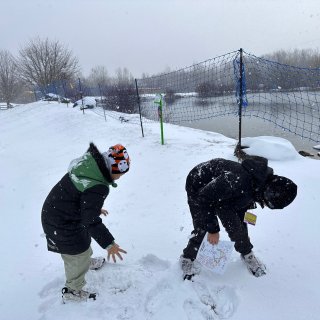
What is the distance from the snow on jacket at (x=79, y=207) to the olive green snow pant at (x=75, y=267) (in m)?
0.08

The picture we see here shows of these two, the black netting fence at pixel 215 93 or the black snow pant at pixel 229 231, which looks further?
the black netting fence at pixel 215 93

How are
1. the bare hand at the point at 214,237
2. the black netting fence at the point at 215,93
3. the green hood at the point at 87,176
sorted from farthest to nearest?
the black netting fence at the point at 215,93 → the bare hand at the point at 214,237 → the green hood at the point at 87,176

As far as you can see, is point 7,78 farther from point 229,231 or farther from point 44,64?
point 229,231

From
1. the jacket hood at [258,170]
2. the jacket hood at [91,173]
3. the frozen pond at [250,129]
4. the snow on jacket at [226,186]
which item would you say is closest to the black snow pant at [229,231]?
the snow on jacket at [226,186]

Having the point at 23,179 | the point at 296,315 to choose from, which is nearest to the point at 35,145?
the point at 23,179

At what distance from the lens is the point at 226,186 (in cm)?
222

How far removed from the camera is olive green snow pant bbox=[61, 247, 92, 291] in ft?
7.95

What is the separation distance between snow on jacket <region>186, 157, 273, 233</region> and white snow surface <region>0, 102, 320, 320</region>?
64 cm

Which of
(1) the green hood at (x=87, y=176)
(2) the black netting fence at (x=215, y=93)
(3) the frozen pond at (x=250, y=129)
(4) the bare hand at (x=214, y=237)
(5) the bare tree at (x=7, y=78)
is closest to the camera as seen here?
(1) the green hood at (x=87, y=176)

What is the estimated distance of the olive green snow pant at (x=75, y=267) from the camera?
2.42m

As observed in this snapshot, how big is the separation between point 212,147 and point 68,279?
532cm

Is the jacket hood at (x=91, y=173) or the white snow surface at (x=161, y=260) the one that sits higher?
the jacket hood at (x=91, y=173)

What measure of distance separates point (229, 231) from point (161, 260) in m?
0.89

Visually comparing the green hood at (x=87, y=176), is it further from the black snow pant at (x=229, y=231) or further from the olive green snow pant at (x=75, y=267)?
the black snow pant at (x=229, y=231)
